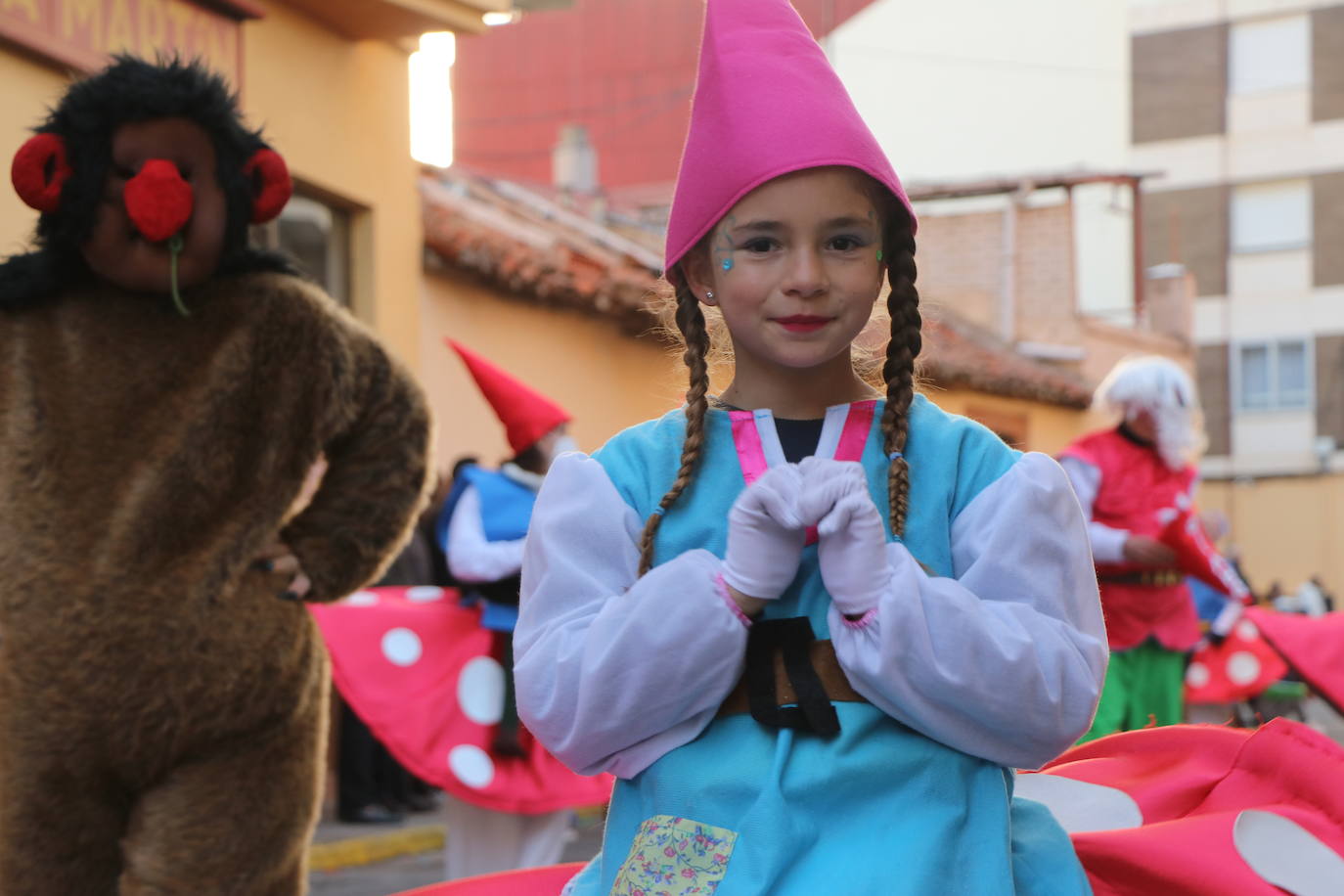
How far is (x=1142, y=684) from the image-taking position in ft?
23.3

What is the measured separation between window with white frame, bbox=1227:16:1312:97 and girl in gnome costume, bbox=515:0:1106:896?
123ft

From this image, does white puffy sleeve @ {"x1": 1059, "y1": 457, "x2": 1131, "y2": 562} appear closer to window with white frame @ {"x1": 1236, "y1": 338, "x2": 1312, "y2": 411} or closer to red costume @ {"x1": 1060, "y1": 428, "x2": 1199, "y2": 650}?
red costume @ {"x1": 1060, "y1": 428, "x2": 1199, "y2": 650}

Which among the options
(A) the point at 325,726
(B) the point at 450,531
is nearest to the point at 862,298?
(A) the point at 325,726

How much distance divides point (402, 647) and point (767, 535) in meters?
4.60

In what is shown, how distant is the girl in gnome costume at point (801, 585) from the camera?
2160 millimetres

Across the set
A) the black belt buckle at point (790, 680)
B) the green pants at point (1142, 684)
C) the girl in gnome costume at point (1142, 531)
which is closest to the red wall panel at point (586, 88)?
the girl in gnome costume at point (1142, 531)

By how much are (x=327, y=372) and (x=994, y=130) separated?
32.2 metres

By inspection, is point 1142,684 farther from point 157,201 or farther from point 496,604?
point 157,201

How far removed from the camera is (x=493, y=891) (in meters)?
2.67

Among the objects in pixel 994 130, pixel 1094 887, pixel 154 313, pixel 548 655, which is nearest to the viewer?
pixel 548 655

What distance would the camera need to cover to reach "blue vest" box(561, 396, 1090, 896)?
2162 millimetres

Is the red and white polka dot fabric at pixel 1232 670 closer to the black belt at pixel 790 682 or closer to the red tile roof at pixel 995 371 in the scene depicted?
the black belt at pixel 790 682

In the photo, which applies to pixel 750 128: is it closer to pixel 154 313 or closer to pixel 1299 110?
pixel 154 313

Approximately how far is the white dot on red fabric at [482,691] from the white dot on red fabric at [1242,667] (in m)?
4.49
